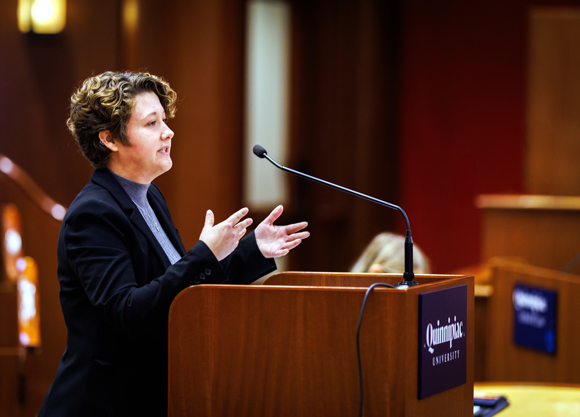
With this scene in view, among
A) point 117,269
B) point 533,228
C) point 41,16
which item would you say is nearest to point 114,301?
point 117,269

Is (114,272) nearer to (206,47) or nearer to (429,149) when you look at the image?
(206,47)

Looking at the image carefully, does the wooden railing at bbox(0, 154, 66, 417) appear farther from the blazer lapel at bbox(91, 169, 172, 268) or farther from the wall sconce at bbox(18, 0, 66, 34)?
the blazer lapel at bbox(91, 169, 172, 268)

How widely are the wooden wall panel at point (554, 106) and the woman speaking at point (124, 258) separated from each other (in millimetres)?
3534

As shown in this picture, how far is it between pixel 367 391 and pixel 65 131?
3253 millimetres

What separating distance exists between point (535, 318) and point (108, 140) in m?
2.36

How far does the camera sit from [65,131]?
3.98m

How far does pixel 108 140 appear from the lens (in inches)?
55.8

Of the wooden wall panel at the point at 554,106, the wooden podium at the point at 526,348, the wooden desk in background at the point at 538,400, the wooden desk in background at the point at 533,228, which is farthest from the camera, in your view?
the wooden wall panel at the point at 554,106

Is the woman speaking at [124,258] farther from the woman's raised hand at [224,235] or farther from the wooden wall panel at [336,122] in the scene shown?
the wooden wall panel at [336,122]

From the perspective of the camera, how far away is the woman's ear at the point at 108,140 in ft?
4.63

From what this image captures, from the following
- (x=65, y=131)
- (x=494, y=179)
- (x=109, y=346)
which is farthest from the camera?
(x=494, y=179)

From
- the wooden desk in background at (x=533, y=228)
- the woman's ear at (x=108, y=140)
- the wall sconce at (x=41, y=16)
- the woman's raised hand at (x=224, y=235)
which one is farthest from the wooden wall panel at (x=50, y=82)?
the woman's raised hand at (x=224, y=235)

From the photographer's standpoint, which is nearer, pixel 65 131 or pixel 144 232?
pixel 144 232

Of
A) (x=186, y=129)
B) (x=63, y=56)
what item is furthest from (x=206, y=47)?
(x=63, y=56)
